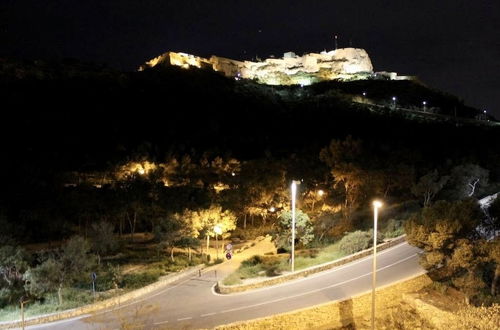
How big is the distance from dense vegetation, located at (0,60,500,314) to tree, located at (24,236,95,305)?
5cm

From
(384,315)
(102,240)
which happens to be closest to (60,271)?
(102,240)

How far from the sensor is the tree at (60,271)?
19.1 metres

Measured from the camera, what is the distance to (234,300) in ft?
58.1

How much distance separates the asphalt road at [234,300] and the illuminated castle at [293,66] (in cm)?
7985

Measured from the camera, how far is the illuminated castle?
330 feet

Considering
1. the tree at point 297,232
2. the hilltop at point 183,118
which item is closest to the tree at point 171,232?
the tree at point 297,232

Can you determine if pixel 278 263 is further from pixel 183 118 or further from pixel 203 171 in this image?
pixel 183 118

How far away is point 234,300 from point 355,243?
7.24 metres

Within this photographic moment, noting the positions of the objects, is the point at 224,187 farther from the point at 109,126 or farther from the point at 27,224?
the point at 109,126

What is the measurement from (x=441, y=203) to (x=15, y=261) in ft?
59.4

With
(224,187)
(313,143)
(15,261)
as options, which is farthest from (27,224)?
(313,143)

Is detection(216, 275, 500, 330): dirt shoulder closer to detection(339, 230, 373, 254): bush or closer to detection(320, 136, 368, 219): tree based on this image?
detection(339, 230, 373, 254): bush

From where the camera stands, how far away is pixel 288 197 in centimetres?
3284

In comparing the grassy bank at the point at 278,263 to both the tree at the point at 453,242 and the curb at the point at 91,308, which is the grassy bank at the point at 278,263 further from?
the tree at the point at 453,242
